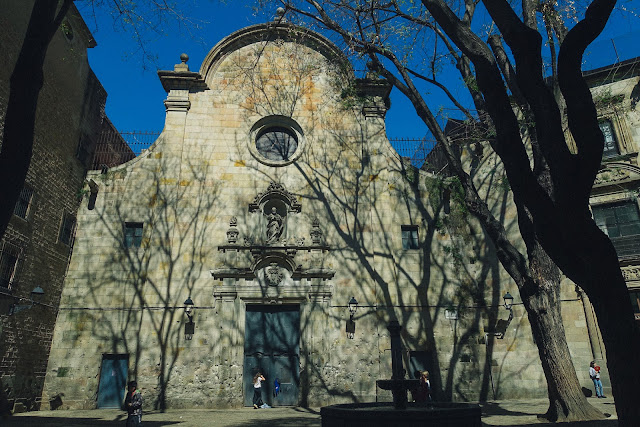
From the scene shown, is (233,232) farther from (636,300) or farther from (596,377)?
(636,300)

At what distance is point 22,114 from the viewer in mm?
6094

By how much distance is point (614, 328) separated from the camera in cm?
489

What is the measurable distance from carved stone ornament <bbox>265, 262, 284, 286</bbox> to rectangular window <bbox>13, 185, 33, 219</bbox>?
7.38 m

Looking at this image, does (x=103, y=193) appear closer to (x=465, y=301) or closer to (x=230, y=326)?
(x=230, y=326)

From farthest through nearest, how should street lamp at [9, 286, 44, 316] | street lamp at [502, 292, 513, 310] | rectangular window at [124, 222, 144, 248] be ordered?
rectangular window at [124, 222, 144, 248]
street lamp at [502, 292, 513, 310]
street lamp at [9, 286, 44, 316]

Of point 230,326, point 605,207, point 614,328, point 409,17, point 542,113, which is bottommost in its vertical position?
point 614,328

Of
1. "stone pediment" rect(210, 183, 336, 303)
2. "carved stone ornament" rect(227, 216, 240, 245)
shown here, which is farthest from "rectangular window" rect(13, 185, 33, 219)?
"carved stone ornament" rect(227, 216, 240, 245)

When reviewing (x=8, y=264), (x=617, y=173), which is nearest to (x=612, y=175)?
(x=617, y=173)

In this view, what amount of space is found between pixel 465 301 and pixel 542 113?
10.8 m

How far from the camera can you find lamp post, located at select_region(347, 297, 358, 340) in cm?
1406

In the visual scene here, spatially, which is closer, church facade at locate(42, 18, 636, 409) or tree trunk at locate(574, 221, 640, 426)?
tree trunk at locate(574, 221, 640, 426)

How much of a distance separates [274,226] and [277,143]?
358cm

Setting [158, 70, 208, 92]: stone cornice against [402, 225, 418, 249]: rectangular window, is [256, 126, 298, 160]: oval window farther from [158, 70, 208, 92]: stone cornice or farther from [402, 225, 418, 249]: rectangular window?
[402, 225, 418, 249]: rectangular window

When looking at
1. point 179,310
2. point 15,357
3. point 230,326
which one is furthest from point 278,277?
point 15,357
